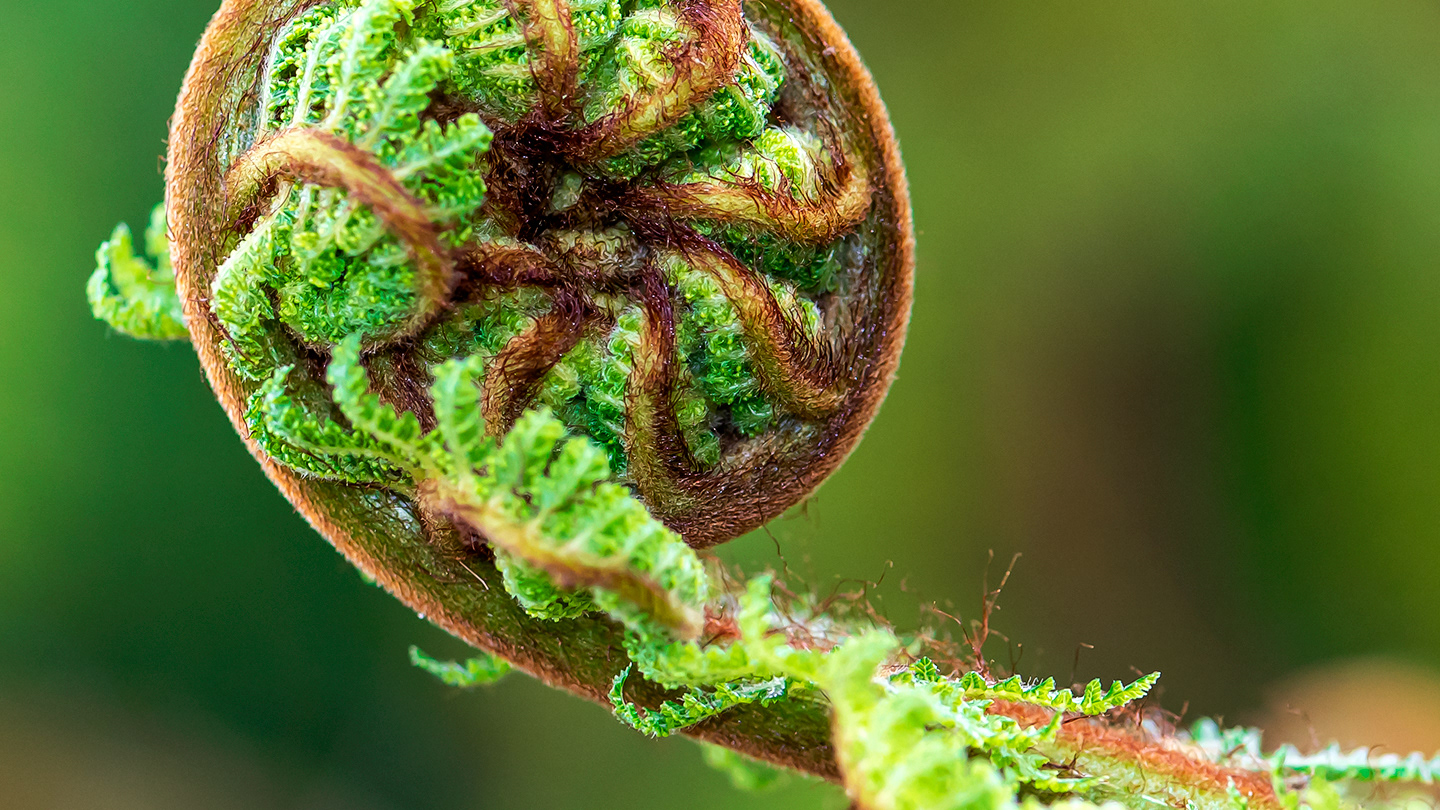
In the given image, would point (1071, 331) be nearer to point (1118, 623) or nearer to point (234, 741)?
point (1118, 623)

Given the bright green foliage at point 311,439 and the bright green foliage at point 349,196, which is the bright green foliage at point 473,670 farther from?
the bright green foliage at point 349,196

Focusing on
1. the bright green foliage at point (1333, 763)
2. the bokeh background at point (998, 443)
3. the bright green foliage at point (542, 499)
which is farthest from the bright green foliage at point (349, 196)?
the bokeh background at point (998, 443)

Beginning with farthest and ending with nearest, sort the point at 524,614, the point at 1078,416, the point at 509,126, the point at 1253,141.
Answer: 1. the point at 1078,416
2. the point at 1253,141
3. the point at 524,614
4. the point at 509,126

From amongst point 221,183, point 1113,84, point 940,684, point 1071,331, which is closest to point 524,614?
point 940,684

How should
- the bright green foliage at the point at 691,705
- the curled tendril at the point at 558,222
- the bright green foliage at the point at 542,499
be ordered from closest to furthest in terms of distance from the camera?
the bright green foliage at the point at 542,499
the curled tendril at the point at 558,222
the bright green foliage at the point at 691,705

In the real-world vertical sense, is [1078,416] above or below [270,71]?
below
